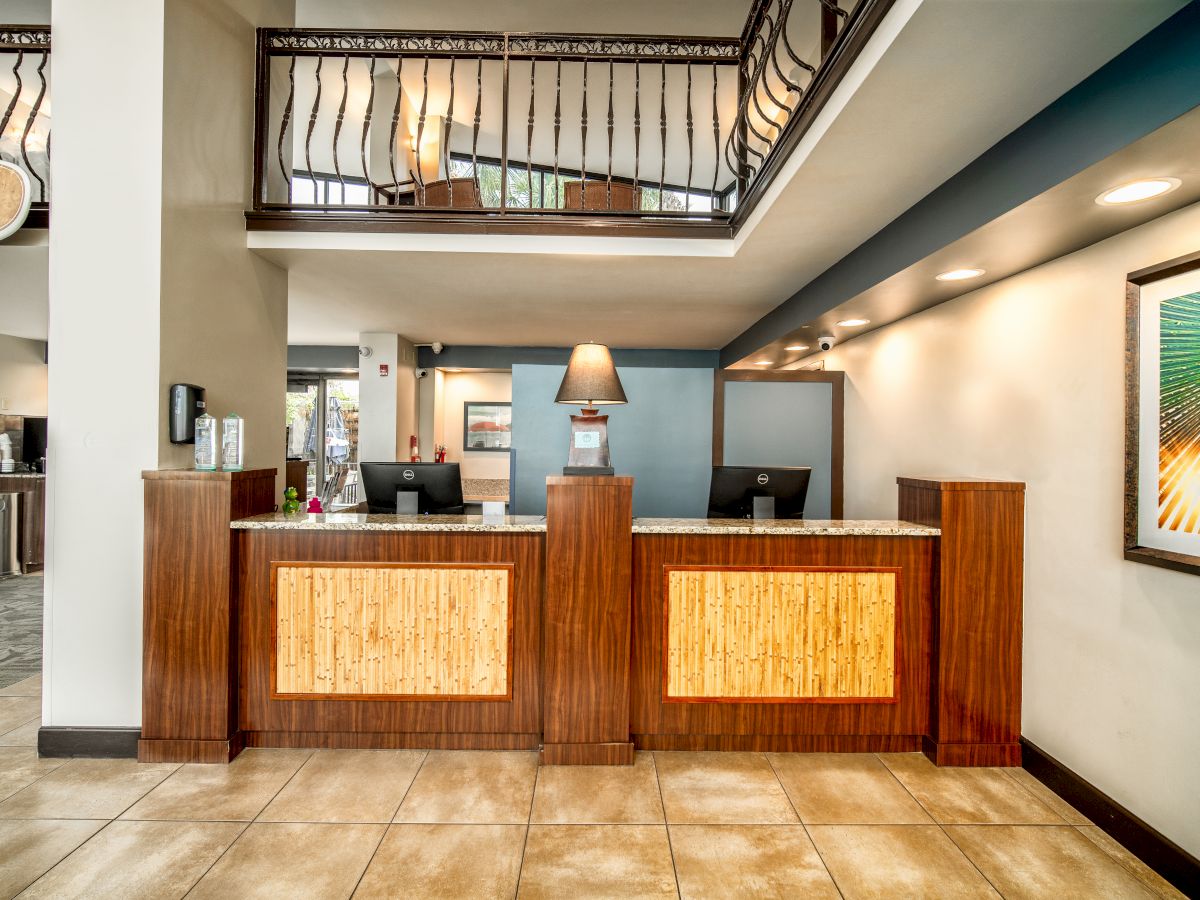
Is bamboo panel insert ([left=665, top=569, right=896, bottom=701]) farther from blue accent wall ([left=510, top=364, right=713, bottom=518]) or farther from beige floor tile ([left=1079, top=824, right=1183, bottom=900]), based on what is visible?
blue accent wall ([left=510, top=364, right=713, bottom=518])

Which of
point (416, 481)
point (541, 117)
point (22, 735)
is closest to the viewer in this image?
point (22, 735)

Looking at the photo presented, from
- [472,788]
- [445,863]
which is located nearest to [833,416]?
[472,788]

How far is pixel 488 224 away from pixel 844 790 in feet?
10.6

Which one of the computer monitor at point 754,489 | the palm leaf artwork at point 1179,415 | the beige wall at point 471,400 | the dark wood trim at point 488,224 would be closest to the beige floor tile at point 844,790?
the computer monitor at point 754,489

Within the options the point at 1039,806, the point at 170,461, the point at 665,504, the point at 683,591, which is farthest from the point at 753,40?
the point at 1039,806

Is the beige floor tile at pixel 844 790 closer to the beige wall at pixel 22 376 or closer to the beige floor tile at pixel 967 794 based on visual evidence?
the beige floor tile at pixel 967 794

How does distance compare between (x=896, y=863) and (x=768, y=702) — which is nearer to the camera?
(x=896, y=863)

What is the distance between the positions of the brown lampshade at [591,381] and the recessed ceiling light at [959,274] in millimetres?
1651

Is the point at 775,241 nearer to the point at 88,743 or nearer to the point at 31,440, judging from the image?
the point at 88,743

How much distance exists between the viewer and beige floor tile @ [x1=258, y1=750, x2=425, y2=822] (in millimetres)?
2328

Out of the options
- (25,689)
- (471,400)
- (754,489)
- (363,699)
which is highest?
(471,400)

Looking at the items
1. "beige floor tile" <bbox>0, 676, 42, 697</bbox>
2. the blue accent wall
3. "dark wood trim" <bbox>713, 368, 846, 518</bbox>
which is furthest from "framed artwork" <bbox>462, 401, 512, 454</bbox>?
"beige floor tile" <bbox>0, 676, 42, 697</bbox>

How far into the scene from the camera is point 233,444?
9.79ft

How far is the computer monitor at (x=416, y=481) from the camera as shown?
11.3 feet
